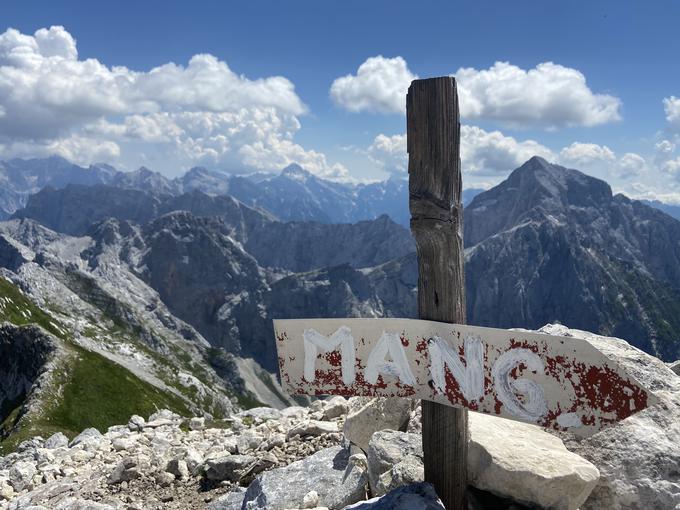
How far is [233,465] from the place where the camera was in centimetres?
1179

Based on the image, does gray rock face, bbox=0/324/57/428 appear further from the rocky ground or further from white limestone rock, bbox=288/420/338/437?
white limestone rock, bbox=288/420/338/437

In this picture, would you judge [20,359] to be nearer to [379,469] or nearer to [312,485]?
[312,485]

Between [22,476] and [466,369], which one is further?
[22,476]

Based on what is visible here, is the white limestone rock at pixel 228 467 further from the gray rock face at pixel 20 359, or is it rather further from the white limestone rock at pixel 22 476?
the gray rock face at pixel 20 359

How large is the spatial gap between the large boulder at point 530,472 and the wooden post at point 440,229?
378 millimetres

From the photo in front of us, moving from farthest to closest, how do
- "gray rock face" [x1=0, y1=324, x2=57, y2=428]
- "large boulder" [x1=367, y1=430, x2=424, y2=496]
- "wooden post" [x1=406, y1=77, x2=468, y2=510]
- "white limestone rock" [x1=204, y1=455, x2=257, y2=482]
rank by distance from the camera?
"gray rock face" [x1=0, y1=324, x2=57, y2=428] → "white limestone rock" [x1=204, y1=455, x2=257, y2=482] → "large boulder" [x1=367, y1=430, x2=424, y2=496] → "wooden post" [x1=406, y1=77, x2=468, y2=510]

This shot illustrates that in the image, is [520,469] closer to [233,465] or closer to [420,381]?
[420,381]

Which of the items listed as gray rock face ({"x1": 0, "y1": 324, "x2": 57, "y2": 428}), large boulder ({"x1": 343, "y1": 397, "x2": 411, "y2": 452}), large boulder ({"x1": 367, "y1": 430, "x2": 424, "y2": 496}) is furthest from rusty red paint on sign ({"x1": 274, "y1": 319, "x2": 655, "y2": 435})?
gray rock face ({"x1": 0, "y1": 324, "x2": 57, "y2": 428})

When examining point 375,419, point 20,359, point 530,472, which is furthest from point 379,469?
point 20,359

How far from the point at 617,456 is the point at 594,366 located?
9.56ft

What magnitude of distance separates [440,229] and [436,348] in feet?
5.11

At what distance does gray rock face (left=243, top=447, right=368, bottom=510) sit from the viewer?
862 cm

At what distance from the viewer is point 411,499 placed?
6.64 m

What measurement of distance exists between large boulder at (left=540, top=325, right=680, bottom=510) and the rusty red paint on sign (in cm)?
184
